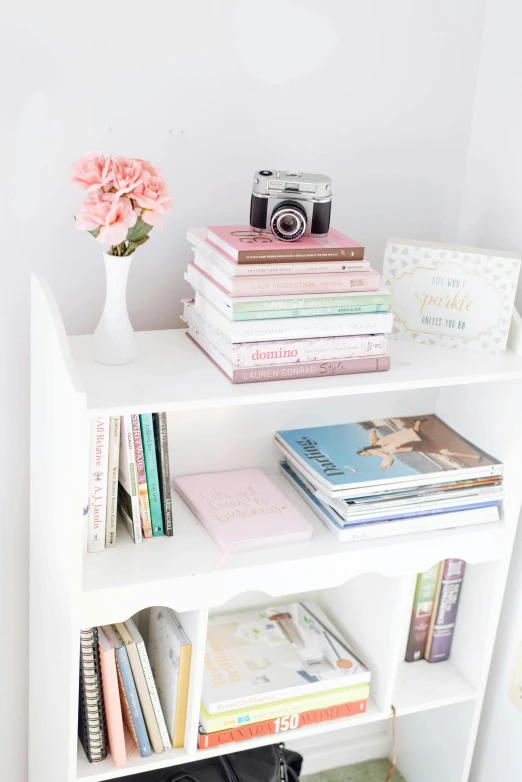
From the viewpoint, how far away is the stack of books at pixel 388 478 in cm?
145

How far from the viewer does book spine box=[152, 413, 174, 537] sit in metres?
1.33

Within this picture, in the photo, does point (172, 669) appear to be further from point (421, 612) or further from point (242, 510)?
point (421, 612)

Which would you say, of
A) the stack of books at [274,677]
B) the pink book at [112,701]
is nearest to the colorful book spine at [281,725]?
the stack of books at [274,677]

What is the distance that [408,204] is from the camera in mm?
1615

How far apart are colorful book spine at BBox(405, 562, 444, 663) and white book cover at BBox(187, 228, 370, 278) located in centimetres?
66

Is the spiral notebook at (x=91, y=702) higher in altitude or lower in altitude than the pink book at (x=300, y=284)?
lower

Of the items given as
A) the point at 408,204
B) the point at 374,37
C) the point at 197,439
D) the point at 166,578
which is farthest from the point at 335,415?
the point at 374,37

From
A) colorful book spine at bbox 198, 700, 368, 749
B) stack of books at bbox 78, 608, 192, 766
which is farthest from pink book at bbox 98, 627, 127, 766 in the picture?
colorful book spine at bbox 198, 700, 368, 749

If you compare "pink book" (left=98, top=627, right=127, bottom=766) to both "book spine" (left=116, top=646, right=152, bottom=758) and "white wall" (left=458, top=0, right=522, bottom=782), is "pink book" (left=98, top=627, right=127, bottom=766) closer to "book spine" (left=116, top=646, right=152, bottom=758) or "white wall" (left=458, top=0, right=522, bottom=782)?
"book spine" (left=116, top=646, right=152, bottom=758)

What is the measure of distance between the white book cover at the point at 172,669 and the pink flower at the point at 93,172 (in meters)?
0.71

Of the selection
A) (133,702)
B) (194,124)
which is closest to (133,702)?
(133,702)

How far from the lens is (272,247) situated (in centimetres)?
128

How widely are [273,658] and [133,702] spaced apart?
0.31m

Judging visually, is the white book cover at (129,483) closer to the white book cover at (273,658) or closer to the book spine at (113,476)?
the book spine at (113,476)
